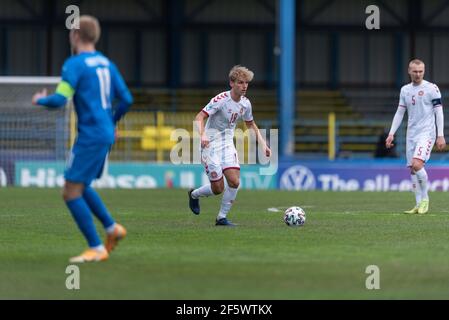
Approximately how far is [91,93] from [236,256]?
7.15ft

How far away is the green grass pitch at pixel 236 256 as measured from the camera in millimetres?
Result: 9320

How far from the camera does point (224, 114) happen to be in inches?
602

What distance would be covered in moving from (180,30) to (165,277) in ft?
121

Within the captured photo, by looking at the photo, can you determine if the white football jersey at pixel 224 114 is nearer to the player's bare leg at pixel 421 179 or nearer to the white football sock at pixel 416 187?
the player's bare leg at pixel 421 179

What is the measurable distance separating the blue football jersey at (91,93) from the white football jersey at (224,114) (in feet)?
14.4

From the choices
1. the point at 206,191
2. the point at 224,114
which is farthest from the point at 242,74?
the point at 206,191

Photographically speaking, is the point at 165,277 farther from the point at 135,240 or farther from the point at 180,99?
Answer: the point at 180,99

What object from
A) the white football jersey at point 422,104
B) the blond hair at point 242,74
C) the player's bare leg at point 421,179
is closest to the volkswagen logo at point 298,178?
the player's bare leg at point 421,179

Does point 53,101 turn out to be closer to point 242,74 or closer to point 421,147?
point 242,74

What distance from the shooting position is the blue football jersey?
10.6m

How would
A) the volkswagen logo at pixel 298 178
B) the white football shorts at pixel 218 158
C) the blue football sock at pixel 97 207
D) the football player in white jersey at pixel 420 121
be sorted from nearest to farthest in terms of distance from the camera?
the blue football sock at pixel 97 207 → the white football shorts at pixel 218 158 → the football player in white jersey at pixel 420 121 → the volkswagen logo at pixel 298 178

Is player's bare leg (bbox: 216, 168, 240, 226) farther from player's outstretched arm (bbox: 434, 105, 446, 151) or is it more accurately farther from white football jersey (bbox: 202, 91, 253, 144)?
player's outstretched arm (bbox: 434, 105, 446, 151)

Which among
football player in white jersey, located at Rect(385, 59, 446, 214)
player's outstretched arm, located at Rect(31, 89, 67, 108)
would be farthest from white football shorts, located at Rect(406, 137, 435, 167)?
player's outstretched arm, located at Rect(31, 89, 67, 108)
